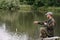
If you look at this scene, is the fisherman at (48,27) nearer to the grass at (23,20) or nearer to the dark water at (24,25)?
the dark water at (24,25)

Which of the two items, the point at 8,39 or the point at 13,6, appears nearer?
the point at 8,39

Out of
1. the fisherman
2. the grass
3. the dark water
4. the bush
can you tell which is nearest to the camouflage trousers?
the fisherman

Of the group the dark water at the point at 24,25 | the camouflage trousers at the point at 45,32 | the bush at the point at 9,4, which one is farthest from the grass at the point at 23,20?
the camouflage trousers at the point at 45,32

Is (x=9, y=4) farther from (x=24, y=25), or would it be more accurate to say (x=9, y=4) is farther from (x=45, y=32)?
(x=45, y=32)

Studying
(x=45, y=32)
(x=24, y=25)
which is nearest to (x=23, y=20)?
(x=24, y=25)

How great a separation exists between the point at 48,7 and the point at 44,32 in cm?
4605

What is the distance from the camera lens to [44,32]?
1289 cm

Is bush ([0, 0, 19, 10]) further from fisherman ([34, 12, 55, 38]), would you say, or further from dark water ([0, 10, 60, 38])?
fisherman ([34, 12, 55, 38])

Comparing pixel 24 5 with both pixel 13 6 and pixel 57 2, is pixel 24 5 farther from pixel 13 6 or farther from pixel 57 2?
pixel 57 2

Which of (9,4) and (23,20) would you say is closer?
(23,20)

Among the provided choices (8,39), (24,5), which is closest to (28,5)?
(24,5)

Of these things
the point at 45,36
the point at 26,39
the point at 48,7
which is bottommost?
the point at 48,7

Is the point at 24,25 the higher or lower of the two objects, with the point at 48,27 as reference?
lower

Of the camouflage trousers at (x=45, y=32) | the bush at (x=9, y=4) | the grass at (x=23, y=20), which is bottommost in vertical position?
the bush at (x=9, y=4)
